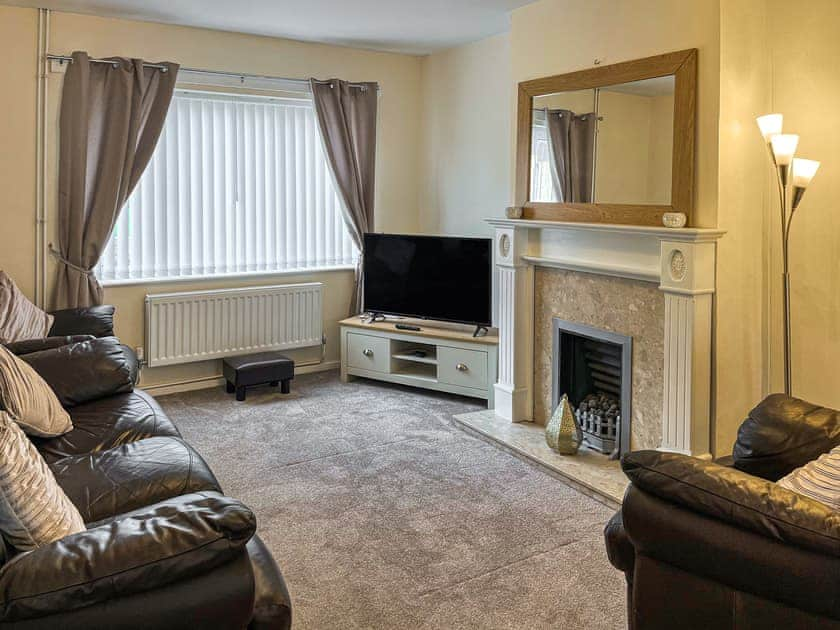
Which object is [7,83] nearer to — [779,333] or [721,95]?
[721,95]

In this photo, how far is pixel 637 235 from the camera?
3.69m

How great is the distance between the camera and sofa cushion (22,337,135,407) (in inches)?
125

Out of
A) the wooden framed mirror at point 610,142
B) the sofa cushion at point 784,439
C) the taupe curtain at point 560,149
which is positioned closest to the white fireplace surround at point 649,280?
the wooden framed mirror at point 610,142

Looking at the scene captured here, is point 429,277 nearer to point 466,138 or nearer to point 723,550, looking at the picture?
point 466,138

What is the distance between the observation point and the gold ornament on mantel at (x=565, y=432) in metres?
3.92

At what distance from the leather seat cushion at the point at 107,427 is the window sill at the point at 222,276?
1.96 m

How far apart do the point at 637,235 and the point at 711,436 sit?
3.35 feet

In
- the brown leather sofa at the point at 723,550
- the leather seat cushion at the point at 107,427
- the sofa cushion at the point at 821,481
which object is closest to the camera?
the brown leather sofa at the point at 723,550

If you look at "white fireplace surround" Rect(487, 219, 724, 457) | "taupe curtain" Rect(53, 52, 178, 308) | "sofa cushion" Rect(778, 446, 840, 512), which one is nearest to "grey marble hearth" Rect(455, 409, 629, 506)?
"white fireplace surround" Rect(487, 219, 724, 457)

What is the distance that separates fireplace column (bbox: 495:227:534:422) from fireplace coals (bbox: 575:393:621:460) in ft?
1.34

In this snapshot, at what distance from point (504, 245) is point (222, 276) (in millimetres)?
2164

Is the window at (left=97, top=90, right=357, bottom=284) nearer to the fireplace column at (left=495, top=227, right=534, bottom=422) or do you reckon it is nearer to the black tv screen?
the black tv screen

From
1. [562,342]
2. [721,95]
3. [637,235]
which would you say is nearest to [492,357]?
[562,342]

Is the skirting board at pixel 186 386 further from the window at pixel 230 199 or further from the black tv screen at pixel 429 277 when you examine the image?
the black tv screen at pixel 429 277
